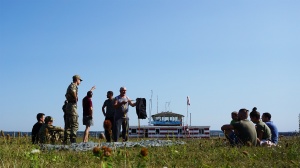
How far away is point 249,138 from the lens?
9.27m

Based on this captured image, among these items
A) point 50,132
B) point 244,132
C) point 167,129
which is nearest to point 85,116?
point 50,132

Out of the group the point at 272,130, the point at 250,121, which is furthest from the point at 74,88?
the point at 272,130

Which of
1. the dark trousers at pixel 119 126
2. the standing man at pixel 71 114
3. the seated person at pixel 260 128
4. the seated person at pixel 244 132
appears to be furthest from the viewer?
the dark trousers at pixel 119 126

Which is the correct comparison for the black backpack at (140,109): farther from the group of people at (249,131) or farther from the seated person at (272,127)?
the seated person at (272,127)

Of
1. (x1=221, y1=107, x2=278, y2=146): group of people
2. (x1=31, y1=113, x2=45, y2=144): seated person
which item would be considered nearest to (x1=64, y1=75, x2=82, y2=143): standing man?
(x1=31, y1=113, x2=45, y2=144): seated person

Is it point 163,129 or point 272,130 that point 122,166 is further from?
point 163,129

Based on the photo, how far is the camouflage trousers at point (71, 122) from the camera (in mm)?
11078

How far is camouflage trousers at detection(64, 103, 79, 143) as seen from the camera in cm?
1108

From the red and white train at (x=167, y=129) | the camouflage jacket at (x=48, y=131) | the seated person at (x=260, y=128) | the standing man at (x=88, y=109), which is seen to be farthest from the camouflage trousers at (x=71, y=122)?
the red and white train at (x=167, y=129)

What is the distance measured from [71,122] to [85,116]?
119 cm

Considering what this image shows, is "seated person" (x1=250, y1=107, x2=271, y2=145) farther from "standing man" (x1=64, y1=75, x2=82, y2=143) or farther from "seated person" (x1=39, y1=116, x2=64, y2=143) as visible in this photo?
"seated person" (x1=39, y1=116, x2=64, y2=143)

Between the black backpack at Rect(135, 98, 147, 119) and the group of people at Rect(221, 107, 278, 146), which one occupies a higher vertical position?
the black backpack at Rect(135, 98, 147, 119)

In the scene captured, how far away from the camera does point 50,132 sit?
11.3 metres

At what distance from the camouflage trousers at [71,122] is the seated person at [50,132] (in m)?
0.38
